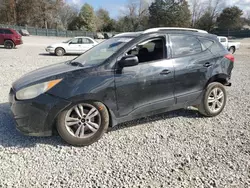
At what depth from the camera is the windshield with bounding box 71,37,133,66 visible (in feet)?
11.6

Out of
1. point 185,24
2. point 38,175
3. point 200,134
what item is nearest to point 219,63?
point 200,134

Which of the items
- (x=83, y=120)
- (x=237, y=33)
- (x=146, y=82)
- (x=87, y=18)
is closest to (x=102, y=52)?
(x=146, y=82)

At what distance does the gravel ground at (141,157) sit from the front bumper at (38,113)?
337mm

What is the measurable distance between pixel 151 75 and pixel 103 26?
6689cm

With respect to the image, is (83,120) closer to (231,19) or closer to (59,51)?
(59,51)

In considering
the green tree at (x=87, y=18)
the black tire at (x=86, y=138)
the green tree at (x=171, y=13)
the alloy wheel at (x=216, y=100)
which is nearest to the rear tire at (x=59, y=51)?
the alloy wheel at (x=216, y=100)

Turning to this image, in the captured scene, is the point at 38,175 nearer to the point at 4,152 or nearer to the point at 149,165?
the point at 4,152

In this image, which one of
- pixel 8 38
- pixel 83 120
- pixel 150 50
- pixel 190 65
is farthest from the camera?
pixel 8 38

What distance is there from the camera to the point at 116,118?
11.2 ft

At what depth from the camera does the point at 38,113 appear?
3.01m

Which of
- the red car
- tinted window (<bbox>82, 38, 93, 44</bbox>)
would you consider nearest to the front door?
tinted window (<bbox>82, 38, 93, 44</bbox>)

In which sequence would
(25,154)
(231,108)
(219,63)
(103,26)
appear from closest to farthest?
1. (25,154)
2. (219,63)
3. (231,108)
4. (103,26)

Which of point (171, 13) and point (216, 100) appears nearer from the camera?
point (216, 100)

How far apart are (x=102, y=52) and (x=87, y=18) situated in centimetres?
6013
